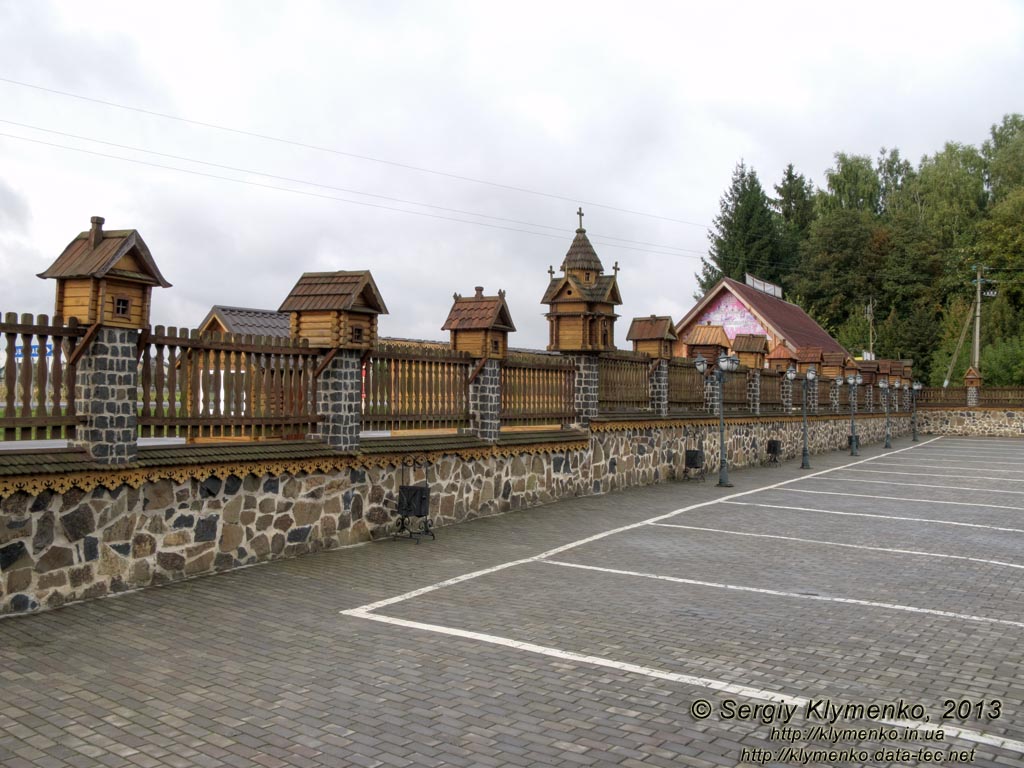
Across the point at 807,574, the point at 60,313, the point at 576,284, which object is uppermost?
the point at 576,284

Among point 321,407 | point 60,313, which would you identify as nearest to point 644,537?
point 321,407

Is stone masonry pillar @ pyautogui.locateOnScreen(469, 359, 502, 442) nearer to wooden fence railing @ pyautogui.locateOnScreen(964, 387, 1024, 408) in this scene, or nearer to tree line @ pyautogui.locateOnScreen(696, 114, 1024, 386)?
wooden fence railing @ pyautogui.locateOnScreen(964, 387, 1024, 408)

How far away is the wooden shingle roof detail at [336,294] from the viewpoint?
10086mm

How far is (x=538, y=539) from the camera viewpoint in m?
11.0

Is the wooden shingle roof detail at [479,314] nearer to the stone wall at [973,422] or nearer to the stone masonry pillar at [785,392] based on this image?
the stone masonry pillar at [785,392]

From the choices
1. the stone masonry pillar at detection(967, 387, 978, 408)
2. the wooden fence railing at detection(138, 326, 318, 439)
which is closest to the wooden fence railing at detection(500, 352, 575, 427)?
the wooden fence railing at detection(138, 326, 318, 439)

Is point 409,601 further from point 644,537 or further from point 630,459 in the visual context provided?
point 630,459

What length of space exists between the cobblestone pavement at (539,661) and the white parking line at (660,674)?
21mm

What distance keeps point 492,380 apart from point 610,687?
7.98 metres

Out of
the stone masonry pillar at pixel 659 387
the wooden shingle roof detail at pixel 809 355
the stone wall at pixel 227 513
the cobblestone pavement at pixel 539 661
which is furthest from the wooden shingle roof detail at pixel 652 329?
the wooden shingle roof detail at pixel 809 355

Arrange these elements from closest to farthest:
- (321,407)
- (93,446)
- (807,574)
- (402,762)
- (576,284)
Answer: (402,762) < (93,446) < (807,574) < (321,407) < (576,284)

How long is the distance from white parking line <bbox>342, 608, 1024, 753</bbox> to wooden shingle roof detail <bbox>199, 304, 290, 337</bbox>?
37.5 feet

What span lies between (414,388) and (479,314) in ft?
5.87

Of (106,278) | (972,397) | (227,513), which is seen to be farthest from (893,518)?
(972,397)
